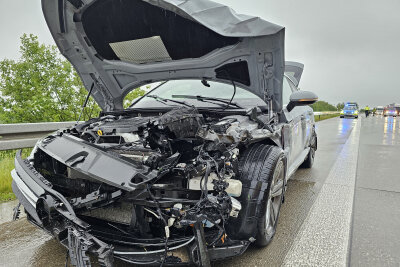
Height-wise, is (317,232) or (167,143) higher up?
(167,143)

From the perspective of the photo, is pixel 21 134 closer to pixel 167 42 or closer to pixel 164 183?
pixel 167 42

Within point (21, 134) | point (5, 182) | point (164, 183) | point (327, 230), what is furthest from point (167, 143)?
point (21, 134)

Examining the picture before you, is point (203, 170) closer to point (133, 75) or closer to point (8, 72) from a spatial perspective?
point (133, 75)

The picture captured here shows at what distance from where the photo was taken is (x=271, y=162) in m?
2.35

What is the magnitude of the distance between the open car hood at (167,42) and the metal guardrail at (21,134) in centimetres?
135

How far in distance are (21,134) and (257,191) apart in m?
3.71

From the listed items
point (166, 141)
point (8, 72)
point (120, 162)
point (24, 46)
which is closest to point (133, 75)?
point (166, 141)

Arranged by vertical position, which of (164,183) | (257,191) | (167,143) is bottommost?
(257,191)

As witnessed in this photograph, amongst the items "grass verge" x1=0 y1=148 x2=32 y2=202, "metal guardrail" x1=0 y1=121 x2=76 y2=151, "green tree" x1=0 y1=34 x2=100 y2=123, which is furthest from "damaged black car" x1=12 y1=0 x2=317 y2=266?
"green tree" x1=0 y1=34 x2=100 y2=123

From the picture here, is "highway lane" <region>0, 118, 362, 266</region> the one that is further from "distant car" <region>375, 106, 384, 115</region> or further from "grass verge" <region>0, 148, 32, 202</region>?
"distant car" <region>375, 106, 384, 115</region>

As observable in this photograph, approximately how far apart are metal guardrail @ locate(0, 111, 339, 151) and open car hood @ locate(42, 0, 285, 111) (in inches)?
53.3

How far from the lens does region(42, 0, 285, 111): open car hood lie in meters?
2.40

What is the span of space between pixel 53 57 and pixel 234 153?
11740 millimetres

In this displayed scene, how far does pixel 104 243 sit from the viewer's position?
1630 mm
